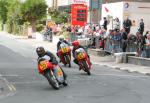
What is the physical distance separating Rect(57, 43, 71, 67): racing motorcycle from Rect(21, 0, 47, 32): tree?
43301 millimetres

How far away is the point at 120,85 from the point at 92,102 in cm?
451

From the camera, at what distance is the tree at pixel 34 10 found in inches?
2776

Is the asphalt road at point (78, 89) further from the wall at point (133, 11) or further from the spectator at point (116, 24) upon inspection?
the wall at point (133, 11)

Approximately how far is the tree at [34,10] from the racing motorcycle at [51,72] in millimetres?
52222

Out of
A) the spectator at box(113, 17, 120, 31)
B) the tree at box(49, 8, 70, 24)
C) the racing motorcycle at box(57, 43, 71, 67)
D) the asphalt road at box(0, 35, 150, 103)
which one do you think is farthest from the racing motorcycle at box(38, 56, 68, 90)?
the tree at box(49, 8, 70, 24)

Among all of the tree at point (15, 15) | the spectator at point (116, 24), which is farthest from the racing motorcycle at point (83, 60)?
the tree at point (15, 15)

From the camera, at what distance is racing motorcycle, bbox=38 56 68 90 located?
1820 cm

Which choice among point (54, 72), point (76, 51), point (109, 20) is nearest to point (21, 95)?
point (54, 72)

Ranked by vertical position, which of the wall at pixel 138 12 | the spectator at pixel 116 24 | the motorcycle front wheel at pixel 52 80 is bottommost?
the motorcycle front wheel at pixel 52 80

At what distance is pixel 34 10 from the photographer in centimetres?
7075

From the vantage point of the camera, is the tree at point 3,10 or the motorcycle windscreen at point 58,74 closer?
the motorcycle windscreen at point 58,74

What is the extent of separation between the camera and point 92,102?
14742 millimetres

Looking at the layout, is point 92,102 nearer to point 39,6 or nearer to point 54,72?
point 54,72

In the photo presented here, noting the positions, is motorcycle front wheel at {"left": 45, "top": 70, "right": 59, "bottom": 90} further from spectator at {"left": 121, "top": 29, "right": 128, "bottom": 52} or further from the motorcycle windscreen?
spectator at {"left": 121, "top": 29, "right": 128, "bottom": 52}
